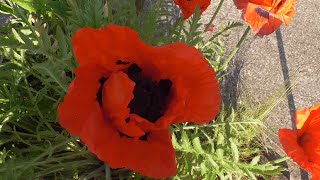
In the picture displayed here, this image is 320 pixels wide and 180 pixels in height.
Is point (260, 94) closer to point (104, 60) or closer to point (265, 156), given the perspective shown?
point (265, 156)

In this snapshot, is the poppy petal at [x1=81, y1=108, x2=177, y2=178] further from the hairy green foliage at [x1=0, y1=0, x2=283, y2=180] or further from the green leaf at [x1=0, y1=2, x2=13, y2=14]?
the green leaf at [x1=0, y1=2, x2=13, y2=14]

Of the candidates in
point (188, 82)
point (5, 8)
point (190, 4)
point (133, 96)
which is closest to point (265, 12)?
point (190, 4)

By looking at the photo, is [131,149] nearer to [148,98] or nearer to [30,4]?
[148,98]

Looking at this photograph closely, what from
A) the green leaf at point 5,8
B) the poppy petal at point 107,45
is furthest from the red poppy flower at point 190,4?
the green leaf at point 5,8

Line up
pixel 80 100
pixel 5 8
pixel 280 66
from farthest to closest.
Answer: pixel 280 66, pixel 5 8, pixel 80 100

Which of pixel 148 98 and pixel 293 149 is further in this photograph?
pixel 293 149
